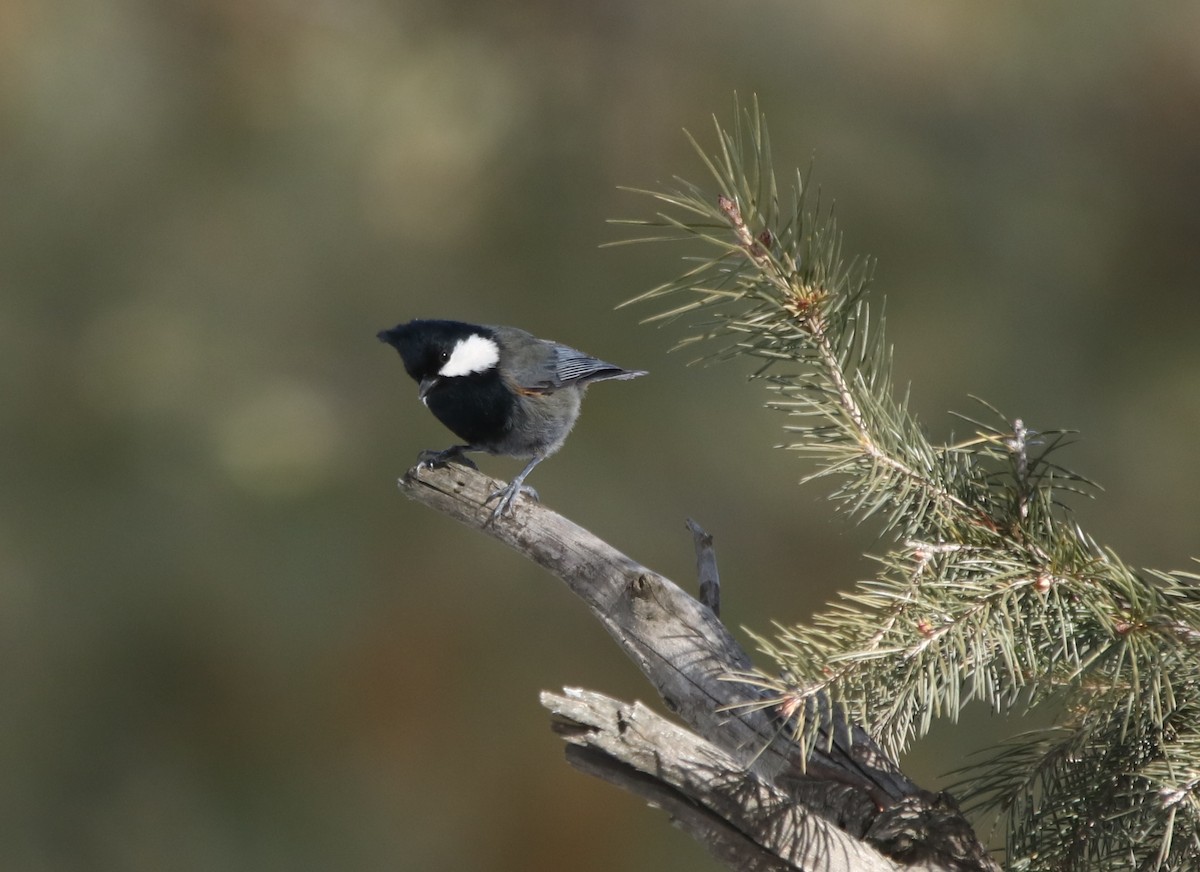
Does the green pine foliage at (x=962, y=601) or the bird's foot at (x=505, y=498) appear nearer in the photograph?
the green pine foliage at (x=962, y=601)

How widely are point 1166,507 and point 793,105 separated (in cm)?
128

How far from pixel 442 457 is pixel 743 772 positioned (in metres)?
1.11

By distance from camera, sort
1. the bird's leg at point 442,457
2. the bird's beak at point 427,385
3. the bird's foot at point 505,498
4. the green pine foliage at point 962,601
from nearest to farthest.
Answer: the green pine foliage at point 962,601
the bird's foot at point 505,498
the bird's leg at point 442,457
the bird's beak at point 427,385

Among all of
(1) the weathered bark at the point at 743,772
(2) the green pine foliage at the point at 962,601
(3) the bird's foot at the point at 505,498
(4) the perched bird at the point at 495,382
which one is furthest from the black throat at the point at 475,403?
(2) the green pine foliage at the point at 962,601

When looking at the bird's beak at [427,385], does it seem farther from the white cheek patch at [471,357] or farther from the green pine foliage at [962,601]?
the green pine foliage at [962,601]

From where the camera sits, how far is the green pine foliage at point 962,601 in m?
0.68

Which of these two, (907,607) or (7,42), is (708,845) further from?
(7,42)

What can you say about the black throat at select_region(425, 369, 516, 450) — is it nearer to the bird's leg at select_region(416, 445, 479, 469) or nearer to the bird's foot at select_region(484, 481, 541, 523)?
the bird's leg at select_region(416, 445, 479, 469)

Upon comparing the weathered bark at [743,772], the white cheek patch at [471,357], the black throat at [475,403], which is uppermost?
the white cheek patch at [471,357]

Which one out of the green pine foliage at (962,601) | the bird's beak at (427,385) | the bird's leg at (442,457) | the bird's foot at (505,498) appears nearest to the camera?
the green pine foliage at (962,601)

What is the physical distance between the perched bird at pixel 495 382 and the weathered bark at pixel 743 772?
2.37 feet

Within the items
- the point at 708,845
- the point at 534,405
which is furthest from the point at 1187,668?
the point at 534,405

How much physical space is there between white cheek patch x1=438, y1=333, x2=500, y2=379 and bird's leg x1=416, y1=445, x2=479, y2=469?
0.13 meters

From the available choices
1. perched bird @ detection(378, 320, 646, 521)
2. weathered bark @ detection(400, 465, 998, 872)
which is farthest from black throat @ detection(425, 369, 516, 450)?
weathered bark @ detection(400, 465, 998, 872)
